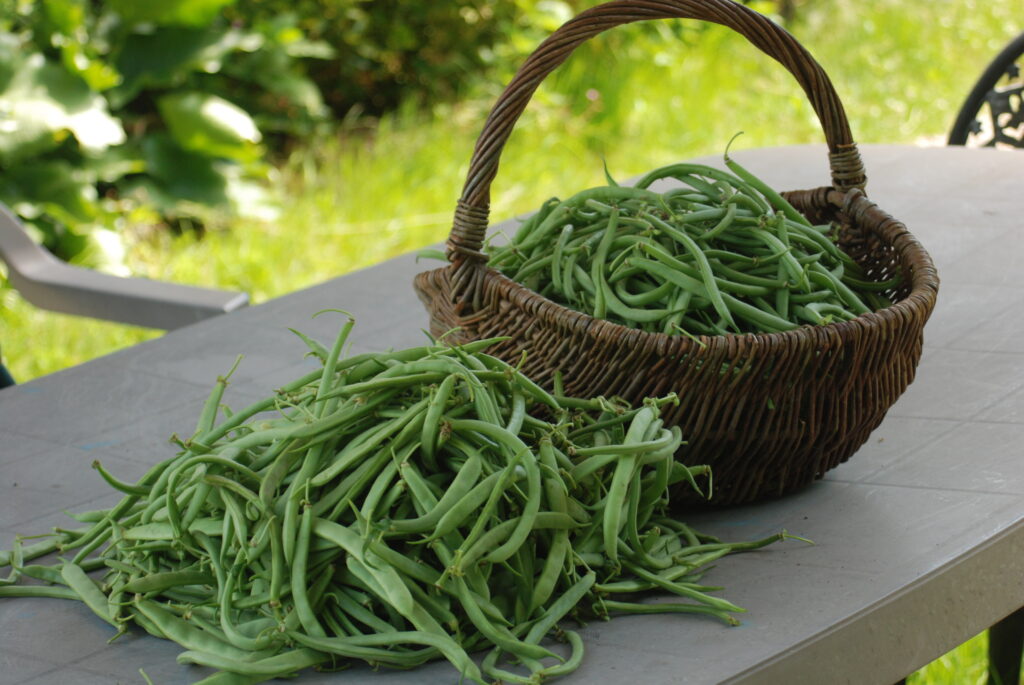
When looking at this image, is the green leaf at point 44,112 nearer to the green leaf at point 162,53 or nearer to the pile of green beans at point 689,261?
the green leaf at point 162,53

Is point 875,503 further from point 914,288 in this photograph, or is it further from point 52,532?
point 52,532

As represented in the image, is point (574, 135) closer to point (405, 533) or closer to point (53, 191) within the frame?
point (53, 191)

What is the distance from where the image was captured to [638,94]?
14.8 feet

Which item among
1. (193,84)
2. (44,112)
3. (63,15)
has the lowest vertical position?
(44,112)

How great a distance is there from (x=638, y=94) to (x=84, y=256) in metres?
2.08

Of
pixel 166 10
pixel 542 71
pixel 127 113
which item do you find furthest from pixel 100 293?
pixel 127 113

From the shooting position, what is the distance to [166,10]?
11.8 ft

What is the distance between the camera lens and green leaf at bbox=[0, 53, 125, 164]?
3.32 meters

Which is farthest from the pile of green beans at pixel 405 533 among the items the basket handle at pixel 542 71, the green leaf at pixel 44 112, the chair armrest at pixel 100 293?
the green leaf at pixel 44 112

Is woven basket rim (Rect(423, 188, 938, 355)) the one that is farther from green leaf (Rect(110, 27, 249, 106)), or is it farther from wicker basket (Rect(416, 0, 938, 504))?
green leaf (Rect(110, 27, 249, 106))

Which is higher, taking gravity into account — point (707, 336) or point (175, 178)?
point (175, 178)

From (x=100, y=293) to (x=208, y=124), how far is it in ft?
5.73

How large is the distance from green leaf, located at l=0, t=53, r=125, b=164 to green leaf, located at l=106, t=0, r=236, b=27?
0.95ft

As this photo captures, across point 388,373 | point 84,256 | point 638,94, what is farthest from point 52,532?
point 638,94
